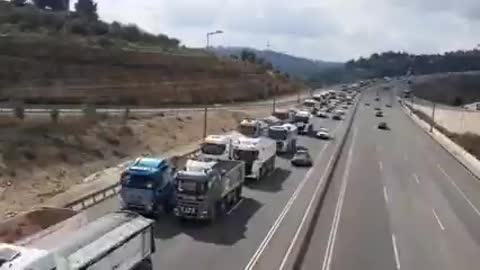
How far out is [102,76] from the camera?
105 m

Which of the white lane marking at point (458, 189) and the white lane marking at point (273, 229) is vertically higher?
the white lane marking at point (273, 229)

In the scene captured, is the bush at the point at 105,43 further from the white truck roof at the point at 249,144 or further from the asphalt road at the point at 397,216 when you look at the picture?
the white truck roof at the point at 249,144

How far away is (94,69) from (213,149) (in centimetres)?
6445

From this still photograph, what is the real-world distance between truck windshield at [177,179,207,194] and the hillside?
57.2 metres

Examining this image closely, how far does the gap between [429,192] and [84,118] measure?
3318 cm

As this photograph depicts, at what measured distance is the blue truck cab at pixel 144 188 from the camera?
32.2m

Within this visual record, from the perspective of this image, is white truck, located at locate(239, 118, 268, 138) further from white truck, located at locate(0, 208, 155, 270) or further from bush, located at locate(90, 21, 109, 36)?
bush, located at locate(90, 21, 109, 36)

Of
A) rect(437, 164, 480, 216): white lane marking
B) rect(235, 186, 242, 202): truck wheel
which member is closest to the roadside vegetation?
rect(437, 164, 480, 216): white lane marking

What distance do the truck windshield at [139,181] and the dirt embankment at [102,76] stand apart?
183 ft

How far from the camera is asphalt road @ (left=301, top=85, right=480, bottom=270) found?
2842 cm

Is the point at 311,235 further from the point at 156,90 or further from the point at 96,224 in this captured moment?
the point at 156,90

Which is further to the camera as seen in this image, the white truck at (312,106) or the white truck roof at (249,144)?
the white truck at (312,106)

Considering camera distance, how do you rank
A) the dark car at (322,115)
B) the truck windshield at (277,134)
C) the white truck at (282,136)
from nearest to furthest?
1. the truck windshield at (277,134)
2. the white truck at (282,136)
3. the dark car at (322,115)

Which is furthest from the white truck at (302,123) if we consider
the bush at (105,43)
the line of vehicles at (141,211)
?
the bush at (105,43)
